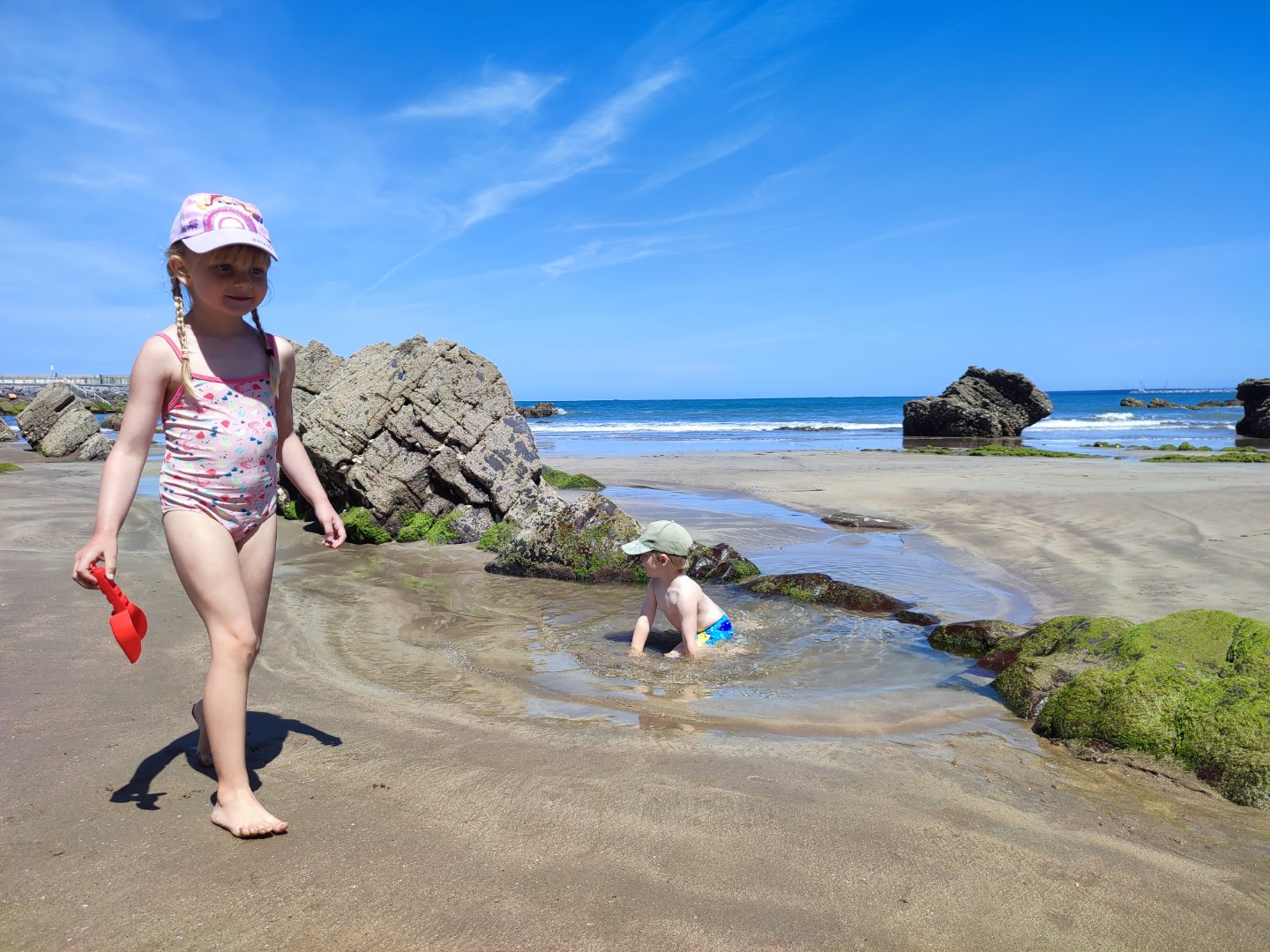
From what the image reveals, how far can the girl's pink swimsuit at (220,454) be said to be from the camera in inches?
121

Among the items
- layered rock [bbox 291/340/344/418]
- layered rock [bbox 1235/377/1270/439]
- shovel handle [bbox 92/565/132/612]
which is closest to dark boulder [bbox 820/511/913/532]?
layered rock [bbox 291/340/344/418]

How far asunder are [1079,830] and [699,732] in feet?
5.65

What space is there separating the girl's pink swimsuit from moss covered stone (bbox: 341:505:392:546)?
7.15 metres

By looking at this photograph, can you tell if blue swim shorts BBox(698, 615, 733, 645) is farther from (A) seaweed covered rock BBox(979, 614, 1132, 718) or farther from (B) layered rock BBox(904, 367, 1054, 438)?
(B) layered rock BBox(904, 367, 1054, 438)

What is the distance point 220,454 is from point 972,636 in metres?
5.03

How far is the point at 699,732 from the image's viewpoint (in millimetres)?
4254

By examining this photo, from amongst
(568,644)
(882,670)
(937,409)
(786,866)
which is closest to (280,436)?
(786,866)

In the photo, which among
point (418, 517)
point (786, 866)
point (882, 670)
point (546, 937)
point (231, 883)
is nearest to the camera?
point (546, 937)

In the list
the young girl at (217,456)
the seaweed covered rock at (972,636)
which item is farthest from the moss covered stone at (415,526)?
the young girl at (217,456)

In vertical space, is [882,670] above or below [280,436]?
below

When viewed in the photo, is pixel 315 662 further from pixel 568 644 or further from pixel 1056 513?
pixel 1056 513

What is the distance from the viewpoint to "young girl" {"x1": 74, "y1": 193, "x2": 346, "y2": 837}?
2.94 meters

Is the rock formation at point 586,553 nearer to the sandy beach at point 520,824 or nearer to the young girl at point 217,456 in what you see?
the sandy beach at point 520,824

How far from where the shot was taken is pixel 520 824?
301cm
